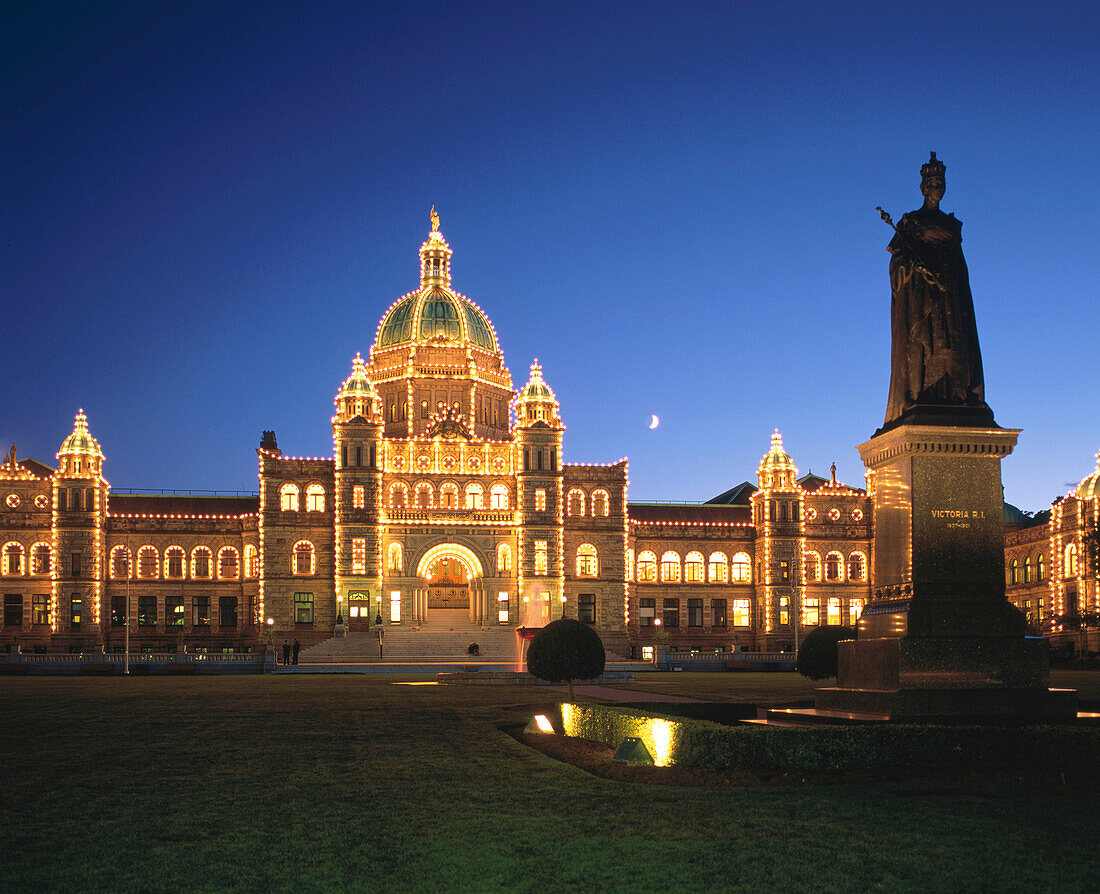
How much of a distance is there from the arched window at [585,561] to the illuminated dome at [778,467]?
1501 cm

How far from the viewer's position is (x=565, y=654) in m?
35.0

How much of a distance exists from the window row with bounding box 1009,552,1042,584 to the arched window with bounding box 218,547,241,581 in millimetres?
55009

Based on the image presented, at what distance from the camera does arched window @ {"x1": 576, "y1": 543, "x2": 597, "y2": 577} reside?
302ft

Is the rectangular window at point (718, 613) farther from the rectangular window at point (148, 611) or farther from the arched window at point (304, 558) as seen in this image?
the rectangular window at point (148, 611)

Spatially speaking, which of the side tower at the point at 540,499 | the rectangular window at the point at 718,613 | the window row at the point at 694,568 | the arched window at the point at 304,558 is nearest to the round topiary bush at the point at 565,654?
the side tower at the point at 540,499

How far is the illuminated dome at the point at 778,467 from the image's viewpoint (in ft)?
316

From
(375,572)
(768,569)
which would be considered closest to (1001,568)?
(375,572)

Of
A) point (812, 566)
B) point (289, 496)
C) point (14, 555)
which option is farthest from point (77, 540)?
point (812, 566)

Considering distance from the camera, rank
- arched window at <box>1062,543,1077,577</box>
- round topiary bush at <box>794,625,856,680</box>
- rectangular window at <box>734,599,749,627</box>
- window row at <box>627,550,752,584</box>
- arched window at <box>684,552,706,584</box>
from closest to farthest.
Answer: round topiary bush at <box>794,625,856,680</box> → arched window at <box>1062,543,1077,577</box> → window row at <box>627,550,752,584</box> → rectangular window at <box>734,599,749,627</box> → arched window at <box>684,552,706,584</box>

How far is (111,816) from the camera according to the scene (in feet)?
47.4

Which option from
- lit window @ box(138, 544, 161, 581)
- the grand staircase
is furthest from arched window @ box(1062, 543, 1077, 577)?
lit window @ box(138, 544, 161, 581)

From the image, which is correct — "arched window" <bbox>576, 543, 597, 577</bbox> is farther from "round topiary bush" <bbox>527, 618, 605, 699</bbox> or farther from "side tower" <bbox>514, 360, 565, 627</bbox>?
"round topiary bush" <bbox>527, 618, 605, 699</bbox>

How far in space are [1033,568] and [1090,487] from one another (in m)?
10.3

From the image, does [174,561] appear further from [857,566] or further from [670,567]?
[857,566]
